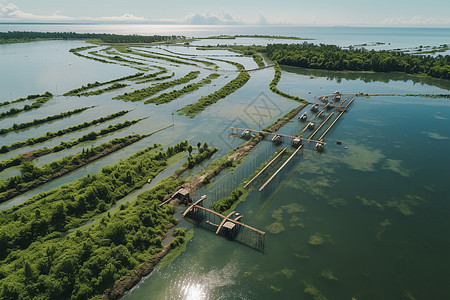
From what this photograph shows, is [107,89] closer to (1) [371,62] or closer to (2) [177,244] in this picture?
(2) [177,244]

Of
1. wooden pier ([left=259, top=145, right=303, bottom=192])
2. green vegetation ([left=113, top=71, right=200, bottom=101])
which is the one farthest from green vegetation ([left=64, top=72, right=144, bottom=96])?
wooden pier ([left=259, top=145, right=303, bottom=192])

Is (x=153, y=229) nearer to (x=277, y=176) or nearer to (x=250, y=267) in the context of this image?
(x=250, y=267)

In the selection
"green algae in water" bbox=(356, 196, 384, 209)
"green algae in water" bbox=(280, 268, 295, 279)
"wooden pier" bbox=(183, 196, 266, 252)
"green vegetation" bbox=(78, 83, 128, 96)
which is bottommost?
"green algae in water" bbox=(280, 268, 295, 279)

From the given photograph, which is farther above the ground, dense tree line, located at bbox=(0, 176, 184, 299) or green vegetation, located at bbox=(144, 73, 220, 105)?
green vegetation, located at bbox=(144, 73, 220, 105)

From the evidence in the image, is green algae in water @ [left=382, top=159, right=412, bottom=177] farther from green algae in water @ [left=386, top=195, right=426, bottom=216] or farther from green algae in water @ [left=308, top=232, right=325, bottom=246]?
green algae in water @ [left=308, top=232, right=325, bottom=246]

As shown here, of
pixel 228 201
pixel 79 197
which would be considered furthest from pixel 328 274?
pixel 79 197
